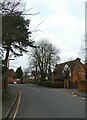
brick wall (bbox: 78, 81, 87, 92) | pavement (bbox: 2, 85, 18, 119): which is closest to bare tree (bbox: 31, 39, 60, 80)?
brick wall (bbox: 78, 81, 87, 92)

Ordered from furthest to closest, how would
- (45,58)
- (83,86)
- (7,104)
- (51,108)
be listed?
(45,58) → (83,86) → (7,104) → (51,108)

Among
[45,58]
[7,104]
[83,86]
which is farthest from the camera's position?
[45,58]

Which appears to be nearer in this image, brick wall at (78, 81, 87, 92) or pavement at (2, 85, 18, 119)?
pavement at (2, 85, 18, 119)

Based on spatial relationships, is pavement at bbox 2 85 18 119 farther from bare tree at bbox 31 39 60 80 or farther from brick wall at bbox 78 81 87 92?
bare tree at bbox 31 39 60 80

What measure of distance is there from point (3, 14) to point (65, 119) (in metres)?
8.09

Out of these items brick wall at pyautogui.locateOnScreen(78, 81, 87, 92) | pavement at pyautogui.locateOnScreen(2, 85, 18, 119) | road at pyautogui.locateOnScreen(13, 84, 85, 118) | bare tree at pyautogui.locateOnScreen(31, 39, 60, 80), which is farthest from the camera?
bare tree at pyautogui.locateOnScreen(31, 39, 60, 80)

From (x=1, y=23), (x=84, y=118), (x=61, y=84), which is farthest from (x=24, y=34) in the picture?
(x=61, y=84)

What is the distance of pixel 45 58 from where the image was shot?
323ft

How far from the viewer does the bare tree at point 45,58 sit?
98312 millimetres

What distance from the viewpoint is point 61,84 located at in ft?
256

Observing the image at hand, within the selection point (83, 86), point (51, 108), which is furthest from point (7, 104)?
point (83, 86)

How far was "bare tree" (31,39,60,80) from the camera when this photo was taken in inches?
3871

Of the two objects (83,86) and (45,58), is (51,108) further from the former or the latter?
(45,58)

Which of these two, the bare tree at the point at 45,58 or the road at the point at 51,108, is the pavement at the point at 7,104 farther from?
the bare tree at the point at 45,58
